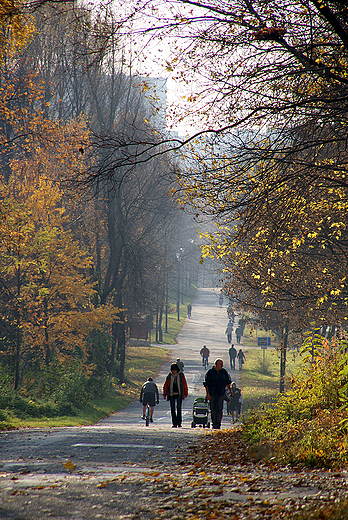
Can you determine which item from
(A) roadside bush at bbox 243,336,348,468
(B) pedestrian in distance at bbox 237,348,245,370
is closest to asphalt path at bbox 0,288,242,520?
(A) roadside bush at bbox 243,336,348,468

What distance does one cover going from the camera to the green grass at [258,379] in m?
25.6

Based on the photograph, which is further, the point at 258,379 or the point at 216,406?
the point at 258,379

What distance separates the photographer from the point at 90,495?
198 inches

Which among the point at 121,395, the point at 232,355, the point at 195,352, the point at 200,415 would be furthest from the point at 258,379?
the point at 200,415

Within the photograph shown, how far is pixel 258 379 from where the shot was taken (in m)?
33.6

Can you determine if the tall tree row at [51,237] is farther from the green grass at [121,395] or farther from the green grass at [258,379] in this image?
the green grass at [258,379]

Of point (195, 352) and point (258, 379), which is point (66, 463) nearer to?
point (258, 379)

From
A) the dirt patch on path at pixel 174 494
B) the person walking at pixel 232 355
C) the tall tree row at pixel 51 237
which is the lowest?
the person walking at pixel 232 355

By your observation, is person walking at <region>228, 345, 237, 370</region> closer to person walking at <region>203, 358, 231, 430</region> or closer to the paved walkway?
the paved walkway

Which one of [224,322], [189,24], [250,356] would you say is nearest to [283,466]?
[189,24]

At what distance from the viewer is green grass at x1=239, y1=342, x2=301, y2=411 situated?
83.9 feet

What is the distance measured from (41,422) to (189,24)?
1291 centimetres

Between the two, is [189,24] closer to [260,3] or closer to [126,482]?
[260,3]

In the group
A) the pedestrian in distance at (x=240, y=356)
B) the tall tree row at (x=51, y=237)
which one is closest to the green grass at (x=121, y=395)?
the tall tree row at (x=51, y=237)
